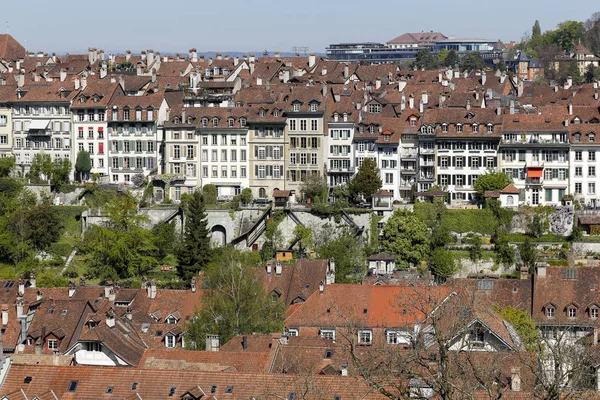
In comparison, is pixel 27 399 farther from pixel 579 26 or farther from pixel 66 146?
pixel 579 26

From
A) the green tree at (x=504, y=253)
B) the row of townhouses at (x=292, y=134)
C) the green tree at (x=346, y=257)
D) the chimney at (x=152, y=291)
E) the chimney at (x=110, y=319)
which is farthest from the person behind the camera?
the row of townhouses at (x=292, y=134)

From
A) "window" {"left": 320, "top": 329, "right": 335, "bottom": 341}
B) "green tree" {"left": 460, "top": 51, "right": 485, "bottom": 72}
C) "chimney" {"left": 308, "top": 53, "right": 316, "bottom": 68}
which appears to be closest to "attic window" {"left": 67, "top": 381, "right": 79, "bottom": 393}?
"window" {"left": 320, "top": 329, "right": 335, "bottom": 341}

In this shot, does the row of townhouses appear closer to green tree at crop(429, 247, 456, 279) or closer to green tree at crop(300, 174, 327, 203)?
green tree at crop(300, 174, 327, 203)

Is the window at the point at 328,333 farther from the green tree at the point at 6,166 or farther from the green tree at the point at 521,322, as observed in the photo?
the green tree at the point at 6,166

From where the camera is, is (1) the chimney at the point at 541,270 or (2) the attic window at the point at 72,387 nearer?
(2) the attic window at the point at 72,387

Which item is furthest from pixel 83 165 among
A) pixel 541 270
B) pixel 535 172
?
pixel 541 270

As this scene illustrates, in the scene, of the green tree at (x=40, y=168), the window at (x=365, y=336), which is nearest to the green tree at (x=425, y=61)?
the green tree at (x=40, y=168)
